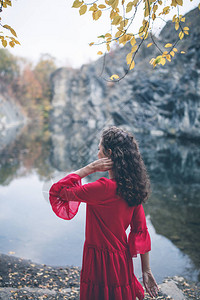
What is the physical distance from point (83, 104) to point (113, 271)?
59585 mm

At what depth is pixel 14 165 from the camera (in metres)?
15.5

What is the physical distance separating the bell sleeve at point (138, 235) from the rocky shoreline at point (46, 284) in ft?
7.04

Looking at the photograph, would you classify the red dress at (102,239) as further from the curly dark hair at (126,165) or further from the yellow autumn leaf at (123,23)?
the yellow autumn leaf at (123,23)

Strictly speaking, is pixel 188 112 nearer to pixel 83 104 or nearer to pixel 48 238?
pixel 48 238

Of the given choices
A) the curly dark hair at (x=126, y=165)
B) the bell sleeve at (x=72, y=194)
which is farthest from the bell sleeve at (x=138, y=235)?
the bell sleeve at (x=72, y=194)

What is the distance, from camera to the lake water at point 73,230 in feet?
19.3

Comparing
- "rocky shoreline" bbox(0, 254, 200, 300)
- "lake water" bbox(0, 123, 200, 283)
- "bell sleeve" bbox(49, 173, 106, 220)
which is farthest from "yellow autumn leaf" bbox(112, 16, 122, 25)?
"rocky shoreline" bbox(0, 254, 200, 300)

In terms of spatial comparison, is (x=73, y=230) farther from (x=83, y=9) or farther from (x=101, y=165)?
(x=83, y=9)

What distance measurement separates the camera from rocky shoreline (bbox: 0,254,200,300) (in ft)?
12.3

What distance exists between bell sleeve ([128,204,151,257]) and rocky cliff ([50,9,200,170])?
1215 centimetres

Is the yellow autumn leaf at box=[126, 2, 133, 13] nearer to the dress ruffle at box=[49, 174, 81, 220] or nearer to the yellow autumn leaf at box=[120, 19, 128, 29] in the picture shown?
the yellow autumn leaf at box=[120, 19, 128, 29]

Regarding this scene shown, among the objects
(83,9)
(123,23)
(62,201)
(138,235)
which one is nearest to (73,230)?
(138,235)

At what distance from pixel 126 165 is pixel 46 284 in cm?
318

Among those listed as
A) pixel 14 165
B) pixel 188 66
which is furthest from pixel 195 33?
pixel 14 165
